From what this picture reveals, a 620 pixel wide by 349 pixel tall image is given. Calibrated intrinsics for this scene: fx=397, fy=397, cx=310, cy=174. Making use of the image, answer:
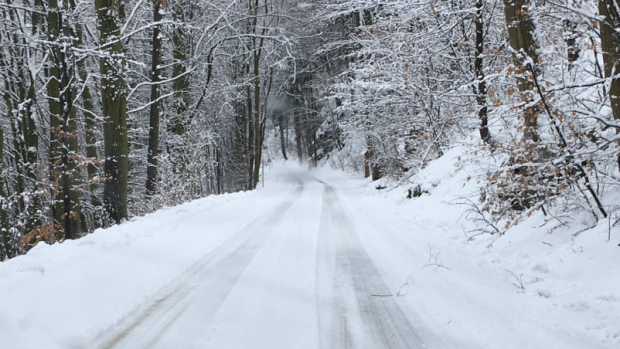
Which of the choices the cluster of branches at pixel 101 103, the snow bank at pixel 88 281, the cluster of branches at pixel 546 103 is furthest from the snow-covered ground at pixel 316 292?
the cluster of branches at pixel 101 103

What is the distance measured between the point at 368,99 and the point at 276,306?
13.5 metres

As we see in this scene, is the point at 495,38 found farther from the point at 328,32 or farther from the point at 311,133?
the point at 311,133

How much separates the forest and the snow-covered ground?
3.52 feet

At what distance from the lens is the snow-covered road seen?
3322mm

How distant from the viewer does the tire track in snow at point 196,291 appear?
340 cm

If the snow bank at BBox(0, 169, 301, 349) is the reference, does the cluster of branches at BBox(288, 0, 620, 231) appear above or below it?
above

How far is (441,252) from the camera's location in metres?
6.23

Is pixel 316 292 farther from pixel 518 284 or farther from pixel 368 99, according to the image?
pixel 368 99

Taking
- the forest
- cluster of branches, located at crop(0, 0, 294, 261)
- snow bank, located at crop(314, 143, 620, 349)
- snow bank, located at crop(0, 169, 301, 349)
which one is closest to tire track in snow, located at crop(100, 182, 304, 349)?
snow bank, located at crop(0, 169, 301, 349)

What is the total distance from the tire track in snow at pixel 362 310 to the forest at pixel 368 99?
7.80 feet

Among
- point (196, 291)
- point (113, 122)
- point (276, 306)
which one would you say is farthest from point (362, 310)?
point (113, 122)

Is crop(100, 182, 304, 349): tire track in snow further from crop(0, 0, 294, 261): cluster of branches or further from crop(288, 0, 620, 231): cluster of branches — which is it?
crop(288, 0, 620, 231): cluster of branches

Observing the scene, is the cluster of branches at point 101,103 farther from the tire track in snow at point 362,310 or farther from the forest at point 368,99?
the tire track in snow at point 362,310

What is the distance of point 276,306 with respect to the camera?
401cm
